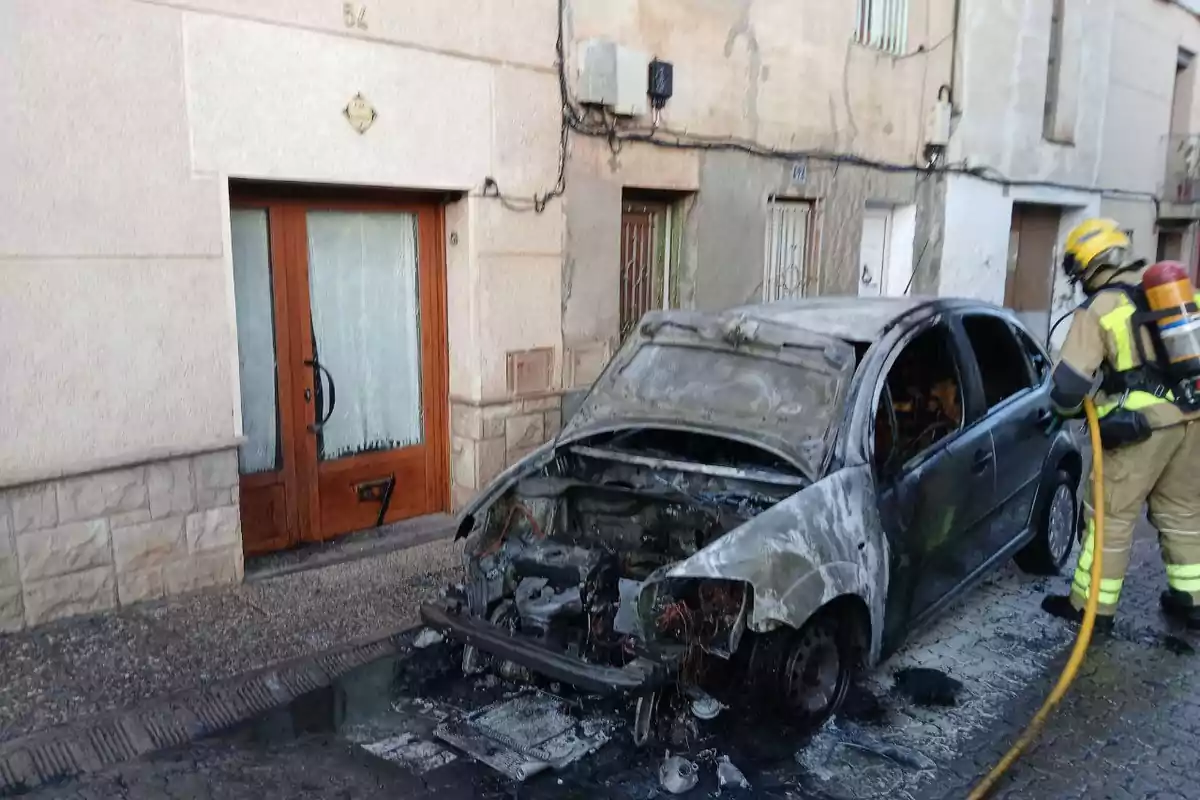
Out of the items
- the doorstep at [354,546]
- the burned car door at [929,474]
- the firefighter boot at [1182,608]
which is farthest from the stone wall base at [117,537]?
the firefighter boot at [1182,608]

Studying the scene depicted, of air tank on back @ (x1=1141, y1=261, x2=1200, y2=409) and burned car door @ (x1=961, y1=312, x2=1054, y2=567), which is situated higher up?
air tank on back @ (x1=1141, y1=261, x2=1200, y2=409)

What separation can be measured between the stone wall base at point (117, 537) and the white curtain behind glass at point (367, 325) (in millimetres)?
1005

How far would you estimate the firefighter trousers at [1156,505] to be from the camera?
186 inches

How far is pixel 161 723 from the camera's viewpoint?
12.4ft

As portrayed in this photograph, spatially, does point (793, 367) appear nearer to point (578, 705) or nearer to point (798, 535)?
point (798, 535)

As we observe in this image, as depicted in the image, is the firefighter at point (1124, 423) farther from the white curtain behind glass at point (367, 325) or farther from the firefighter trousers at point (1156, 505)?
the white curtain behind glass at point (367, 325)

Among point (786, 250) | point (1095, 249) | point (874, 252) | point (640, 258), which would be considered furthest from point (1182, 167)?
point (1095, 249)

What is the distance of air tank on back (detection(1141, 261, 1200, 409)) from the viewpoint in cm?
447

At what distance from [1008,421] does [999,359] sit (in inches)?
22.0

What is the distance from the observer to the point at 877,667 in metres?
4.30

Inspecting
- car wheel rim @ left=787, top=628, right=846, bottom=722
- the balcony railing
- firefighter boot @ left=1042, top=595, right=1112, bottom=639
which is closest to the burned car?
car wheel rim @ left=787, top=628, right=846, bottom=722

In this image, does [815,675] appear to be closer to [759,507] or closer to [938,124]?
[759,507]

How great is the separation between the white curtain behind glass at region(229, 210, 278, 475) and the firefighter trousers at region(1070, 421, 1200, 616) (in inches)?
186

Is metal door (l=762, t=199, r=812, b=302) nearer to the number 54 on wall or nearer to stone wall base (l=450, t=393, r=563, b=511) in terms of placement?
stone wall base (l=450, t=393, r=563, b=511)
